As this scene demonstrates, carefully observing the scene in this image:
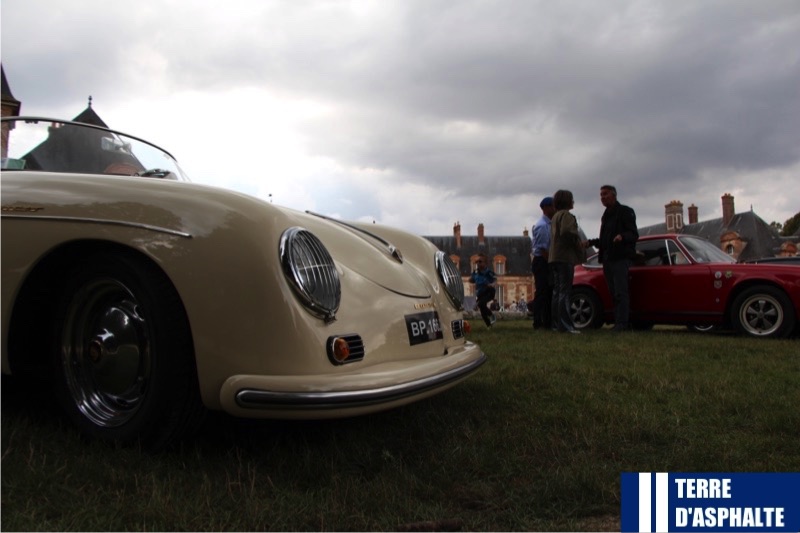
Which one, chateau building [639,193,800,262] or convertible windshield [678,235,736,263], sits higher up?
chateau building [639,193,800,262]

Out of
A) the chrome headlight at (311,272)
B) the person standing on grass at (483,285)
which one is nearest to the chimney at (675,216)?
the person standing on grass at (483,285)

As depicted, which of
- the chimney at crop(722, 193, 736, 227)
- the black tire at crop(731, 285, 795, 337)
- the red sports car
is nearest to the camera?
the black tire at crop(731, 285, 795, 337)

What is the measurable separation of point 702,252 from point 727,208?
181ft

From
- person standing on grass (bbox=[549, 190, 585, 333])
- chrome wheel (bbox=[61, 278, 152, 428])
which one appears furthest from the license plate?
person standing on grass (bbox=[549, 190, 585, 333])

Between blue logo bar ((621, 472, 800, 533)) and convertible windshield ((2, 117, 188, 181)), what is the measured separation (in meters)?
2.91

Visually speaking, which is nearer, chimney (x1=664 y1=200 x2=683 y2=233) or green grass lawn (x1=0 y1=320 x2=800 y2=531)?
green grass lawn (x1=0 y1=320 x2=800 y2=531)

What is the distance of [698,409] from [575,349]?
199cm

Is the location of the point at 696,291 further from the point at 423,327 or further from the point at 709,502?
the point at 709,502

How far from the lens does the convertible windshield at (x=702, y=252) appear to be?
7508 mm

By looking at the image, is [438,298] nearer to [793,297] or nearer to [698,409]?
[698,409]

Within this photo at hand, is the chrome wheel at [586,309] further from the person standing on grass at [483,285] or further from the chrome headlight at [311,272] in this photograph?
the chrome headlight at [311,272]

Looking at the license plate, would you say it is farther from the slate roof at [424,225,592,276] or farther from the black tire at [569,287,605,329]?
the slate roof at [424,225,592,276]

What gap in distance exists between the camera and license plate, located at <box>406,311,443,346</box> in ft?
9.20

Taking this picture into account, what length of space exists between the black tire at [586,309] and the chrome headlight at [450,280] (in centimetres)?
458
